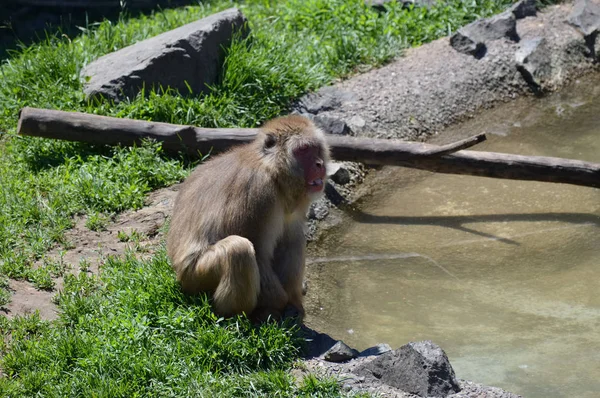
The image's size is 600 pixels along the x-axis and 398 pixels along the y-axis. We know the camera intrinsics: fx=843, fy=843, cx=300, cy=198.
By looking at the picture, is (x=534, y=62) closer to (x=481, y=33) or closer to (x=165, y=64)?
(x=481, y=33)

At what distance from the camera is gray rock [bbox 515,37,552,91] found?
10.2 m

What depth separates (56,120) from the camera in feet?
26.0

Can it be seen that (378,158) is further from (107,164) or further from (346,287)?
(107,164)

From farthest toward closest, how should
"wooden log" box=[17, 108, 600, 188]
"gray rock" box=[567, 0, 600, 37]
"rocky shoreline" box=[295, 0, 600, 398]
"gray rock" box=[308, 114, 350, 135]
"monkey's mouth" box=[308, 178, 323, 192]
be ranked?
"gray rock" box=[567, 0, 600, 37] < "rocky shoreline" box=[295, 0, 600, 398] < "gray rock" box=[308, 114, 350, 135] < "wooden log" box=[17, 108, 600, 188] < "monkey's mouth" box=[308, 178, 323, 192]

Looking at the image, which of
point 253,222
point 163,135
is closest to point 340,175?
point 163,135

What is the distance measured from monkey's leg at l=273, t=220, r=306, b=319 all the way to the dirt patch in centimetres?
131

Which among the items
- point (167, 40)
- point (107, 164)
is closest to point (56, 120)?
point (107, 164)

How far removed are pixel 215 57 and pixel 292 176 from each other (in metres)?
3.88

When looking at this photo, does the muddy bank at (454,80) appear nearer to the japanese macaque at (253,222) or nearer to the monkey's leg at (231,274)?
the japanese macaque at (253,222)

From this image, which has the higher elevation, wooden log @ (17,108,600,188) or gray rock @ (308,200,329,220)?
wooden log @ (17,108,600,188)

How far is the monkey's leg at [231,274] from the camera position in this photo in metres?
5.34

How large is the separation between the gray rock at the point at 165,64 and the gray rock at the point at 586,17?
4596 millimetres

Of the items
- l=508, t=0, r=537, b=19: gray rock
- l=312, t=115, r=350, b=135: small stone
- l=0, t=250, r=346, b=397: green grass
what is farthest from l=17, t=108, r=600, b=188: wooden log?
l=508, t=0, r=537, b=19: gray rock

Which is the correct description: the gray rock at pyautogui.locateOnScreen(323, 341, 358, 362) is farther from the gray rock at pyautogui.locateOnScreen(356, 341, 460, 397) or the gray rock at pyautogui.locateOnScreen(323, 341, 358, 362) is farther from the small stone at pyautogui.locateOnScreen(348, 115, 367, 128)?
the small stone at pyautogui.locateOnScreen(348, 115, 367, 128)
